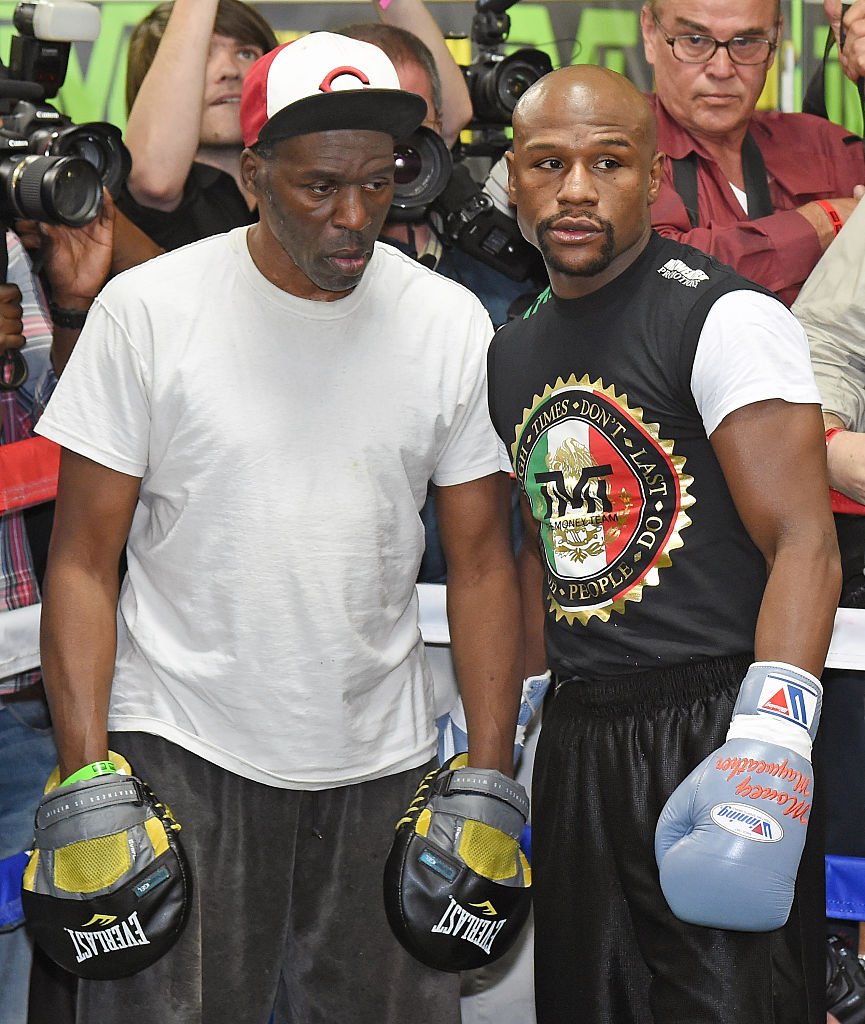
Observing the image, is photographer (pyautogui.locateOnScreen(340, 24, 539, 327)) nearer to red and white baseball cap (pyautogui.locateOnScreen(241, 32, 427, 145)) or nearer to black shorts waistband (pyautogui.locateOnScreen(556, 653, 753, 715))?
red and white baseball cap (pyautogui.locateOnScreen(241, 32, 427, 145))

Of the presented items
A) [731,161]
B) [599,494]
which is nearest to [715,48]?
[731,161]

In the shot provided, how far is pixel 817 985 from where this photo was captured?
6.53 ft

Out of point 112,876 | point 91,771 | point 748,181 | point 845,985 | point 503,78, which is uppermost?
point 503,78

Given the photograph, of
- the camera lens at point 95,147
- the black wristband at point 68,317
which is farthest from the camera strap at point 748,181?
the black wristband at point 68,317

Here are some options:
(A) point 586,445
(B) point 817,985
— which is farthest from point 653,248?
(B) point 817,985

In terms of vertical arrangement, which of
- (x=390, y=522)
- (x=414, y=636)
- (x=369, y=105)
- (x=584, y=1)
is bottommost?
(x=414, y=636)

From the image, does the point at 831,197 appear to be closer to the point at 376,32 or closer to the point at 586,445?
the point at 376,32

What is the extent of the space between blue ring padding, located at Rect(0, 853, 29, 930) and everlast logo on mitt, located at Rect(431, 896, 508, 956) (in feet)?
2.68

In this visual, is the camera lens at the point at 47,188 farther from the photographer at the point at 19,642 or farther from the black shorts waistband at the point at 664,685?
the black shorts waistband at the point at 664,685

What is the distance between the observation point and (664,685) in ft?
6.35

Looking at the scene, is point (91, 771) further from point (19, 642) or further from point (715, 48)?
point (715, 48)

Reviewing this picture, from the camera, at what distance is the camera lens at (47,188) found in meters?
2.44

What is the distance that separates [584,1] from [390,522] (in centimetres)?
268

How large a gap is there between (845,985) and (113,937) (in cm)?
136
